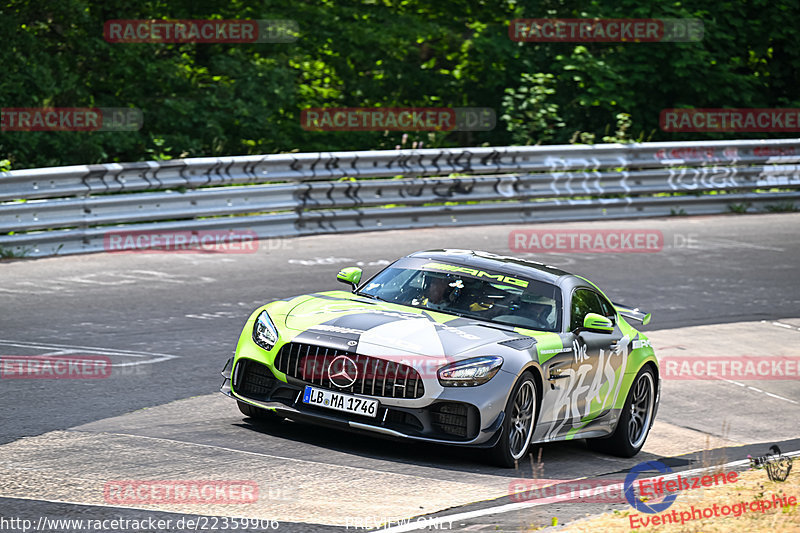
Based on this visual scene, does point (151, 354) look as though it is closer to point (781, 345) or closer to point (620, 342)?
point (620, 342)

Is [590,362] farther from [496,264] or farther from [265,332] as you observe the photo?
[265,332]

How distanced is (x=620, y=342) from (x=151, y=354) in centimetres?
404

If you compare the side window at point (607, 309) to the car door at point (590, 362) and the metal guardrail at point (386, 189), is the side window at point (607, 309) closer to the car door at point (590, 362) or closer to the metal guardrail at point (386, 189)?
the car door at point (590, 362)

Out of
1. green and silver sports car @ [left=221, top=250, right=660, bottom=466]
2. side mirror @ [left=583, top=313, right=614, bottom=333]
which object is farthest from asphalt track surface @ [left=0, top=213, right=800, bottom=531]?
side mirror @ [left=583, top=313, right=614, bottom=333]

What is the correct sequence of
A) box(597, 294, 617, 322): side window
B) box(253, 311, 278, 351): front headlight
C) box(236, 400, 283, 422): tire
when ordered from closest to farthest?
box(253, 311, 278, 351): front headlight < box(236, 400, 283, 422): tire < box(597, 294, 617, 322): side window

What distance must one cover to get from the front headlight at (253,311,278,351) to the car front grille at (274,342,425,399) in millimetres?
313

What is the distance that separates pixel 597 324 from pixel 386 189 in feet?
32.9

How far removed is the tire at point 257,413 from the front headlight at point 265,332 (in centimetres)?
43

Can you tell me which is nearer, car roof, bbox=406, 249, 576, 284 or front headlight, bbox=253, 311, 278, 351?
front headlight, bbox=253, 311, 278, 351

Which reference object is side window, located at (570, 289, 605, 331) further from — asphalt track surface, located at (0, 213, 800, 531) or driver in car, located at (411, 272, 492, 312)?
asphalt track surface, located at (0, 213, 800, 531)

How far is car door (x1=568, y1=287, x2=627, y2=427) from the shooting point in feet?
29.1

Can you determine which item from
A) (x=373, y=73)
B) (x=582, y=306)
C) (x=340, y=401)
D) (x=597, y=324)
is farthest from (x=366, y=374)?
(x=373, y=73)

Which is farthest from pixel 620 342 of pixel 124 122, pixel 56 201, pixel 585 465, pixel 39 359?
pixel 124 122

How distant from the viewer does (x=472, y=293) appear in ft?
29.6
